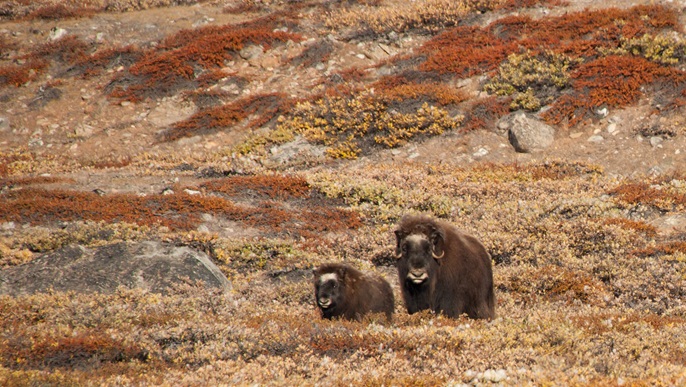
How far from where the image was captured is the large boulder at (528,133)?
24.9m

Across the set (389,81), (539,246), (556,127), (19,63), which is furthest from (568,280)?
(19,63)

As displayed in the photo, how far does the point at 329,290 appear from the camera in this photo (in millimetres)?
11484

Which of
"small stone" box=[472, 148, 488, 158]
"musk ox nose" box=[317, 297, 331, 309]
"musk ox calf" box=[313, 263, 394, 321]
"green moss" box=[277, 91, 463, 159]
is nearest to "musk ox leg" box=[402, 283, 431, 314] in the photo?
"musk ox calf" box=[313, 263, 394, 321]

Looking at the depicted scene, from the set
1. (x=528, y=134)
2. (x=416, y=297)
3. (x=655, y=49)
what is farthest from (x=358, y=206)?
(x=655, y=49)

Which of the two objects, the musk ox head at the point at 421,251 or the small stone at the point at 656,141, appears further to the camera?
the small stone at the point at 656,141

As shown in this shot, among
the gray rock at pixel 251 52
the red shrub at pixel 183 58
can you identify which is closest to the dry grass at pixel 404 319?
the red shrub at pixel 183 58

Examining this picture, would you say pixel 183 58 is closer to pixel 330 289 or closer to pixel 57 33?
pixel 57 33

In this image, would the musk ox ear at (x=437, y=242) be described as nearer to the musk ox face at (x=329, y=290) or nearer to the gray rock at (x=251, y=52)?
the musk ox face at (x=329, y=290)

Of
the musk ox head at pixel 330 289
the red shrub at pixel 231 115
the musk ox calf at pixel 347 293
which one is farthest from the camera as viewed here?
the red shrub at pixel 231 115

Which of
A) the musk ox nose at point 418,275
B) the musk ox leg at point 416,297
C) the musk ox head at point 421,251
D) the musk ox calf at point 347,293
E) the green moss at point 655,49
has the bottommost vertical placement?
the green moss at point 655,49

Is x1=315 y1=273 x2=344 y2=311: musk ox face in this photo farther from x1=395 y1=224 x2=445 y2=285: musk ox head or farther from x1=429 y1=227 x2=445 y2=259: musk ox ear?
x1=429 y1=227 x2=445 y2=259: musk ox ear

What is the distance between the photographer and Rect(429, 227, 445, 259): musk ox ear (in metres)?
9.96

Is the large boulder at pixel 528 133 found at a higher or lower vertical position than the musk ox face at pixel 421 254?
lower

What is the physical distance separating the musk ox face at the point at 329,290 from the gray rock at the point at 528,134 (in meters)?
14.9
